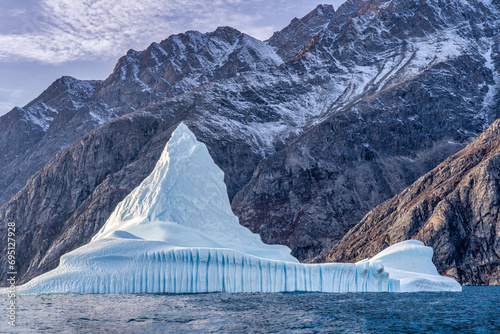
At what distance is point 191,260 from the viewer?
38.5 metres

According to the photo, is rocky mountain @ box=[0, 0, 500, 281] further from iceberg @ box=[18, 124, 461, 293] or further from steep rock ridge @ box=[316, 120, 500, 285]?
iceberg @ box=[18, 124, 461, 293]

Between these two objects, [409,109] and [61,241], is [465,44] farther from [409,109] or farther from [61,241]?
[61,241]

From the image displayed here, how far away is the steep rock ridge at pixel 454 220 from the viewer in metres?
76.9

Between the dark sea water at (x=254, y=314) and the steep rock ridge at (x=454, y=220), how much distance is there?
38174 millimetres

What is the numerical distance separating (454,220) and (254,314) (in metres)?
60.3

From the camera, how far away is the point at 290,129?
161125 mm

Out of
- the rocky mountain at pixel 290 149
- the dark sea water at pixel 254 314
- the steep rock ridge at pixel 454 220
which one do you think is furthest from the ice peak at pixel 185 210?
the rocky mountain at pixel 290 149

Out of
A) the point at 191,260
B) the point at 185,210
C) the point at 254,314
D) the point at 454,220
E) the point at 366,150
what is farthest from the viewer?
the point at 366,150

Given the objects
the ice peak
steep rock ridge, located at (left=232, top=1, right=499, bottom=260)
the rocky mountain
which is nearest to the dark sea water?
the ice peak

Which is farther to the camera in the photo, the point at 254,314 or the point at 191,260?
the point at 191,260

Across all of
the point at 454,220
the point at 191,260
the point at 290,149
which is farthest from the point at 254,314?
the point at 290,149

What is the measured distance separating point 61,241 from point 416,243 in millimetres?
86221

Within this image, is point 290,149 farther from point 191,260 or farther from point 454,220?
point 191,260

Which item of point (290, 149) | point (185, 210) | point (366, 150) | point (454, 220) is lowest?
point (185, 210)
